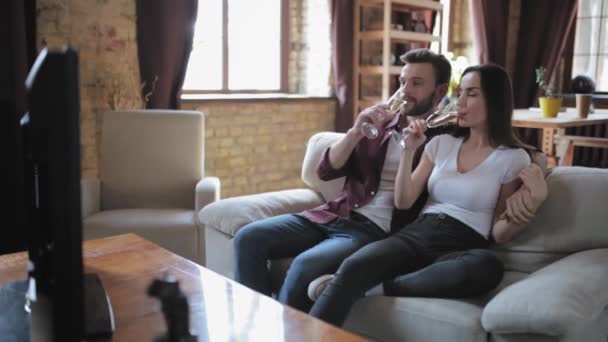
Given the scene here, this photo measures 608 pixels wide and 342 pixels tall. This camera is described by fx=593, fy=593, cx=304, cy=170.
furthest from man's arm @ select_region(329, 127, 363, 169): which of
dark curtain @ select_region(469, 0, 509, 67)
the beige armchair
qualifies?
dark curtain @ select_region(469, 0, 509, 67)

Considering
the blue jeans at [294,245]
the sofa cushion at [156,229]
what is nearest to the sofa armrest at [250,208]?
the blue jeans at [294,245]

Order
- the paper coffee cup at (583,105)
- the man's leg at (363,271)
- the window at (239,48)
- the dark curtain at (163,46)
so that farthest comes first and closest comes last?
the window at (239,48) < the paper coffee cup at (583,105) < the dark curtain at (163,46) < the man's leg at (363,271)

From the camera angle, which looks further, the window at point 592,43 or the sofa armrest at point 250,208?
the window at point 592,43

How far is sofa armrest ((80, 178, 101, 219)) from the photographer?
9.19 feet

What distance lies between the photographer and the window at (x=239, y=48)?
4.37 metres

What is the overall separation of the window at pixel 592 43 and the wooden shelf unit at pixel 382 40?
1.86 meters

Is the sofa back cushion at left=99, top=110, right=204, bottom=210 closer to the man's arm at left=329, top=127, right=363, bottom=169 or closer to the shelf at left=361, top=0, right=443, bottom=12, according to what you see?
the man's arm at left=329, top=127, right=363, bottom=169

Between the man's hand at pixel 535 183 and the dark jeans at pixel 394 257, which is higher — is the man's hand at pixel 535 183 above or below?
above

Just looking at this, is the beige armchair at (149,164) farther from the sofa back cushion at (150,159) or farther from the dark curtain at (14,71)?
the dark curtain at (14,71)

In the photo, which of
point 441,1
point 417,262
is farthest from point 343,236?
point 441,1

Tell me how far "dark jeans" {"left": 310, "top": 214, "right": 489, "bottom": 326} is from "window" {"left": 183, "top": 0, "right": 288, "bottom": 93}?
9.02ft

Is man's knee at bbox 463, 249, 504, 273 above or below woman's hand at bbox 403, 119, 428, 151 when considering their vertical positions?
below

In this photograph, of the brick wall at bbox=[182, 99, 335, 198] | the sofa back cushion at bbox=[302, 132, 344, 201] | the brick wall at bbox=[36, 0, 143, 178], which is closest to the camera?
the sofa back cushion at bbox=[302, 132, 344, 201]

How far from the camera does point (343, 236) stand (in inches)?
82.5
